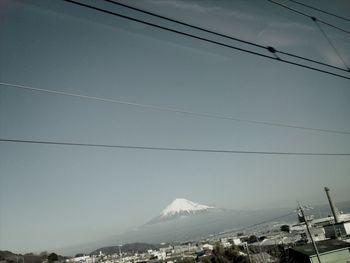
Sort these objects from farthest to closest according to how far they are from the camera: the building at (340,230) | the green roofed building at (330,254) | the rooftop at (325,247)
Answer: the building at (340,230), the rooftop at (325,247), the green roofed building at (330,254)

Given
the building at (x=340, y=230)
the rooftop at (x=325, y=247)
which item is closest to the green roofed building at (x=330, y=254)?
the rooftop at (x=325, y=247)

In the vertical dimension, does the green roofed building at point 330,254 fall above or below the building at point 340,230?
above

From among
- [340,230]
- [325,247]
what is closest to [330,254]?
[325,247]

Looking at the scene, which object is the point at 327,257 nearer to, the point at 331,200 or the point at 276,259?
the point at 276,259

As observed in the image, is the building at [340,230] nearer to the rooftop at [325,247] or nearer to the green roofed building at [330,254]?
the rooftop at [325,247]

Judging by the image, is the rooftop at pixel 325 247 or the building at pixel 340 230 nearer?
the rooftop at pixel 325 247

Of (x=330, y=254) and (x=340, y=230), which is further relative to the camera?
(x=340, y=230)

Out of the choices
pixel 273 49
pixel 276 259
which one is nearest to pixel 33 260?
pixel 276 259

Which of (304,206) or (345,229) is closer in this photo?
(304,206)

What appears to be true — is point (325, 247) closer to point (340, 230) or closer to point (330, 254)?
point (330, 254)

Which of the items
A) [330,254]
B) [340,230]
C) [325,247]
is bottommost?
[340,230]

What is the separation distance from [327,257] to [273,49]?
26.5 metres

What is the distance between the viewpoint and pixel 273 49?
25.3 feet

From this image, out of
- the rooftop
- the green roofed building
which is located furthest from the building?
the green roofed building
